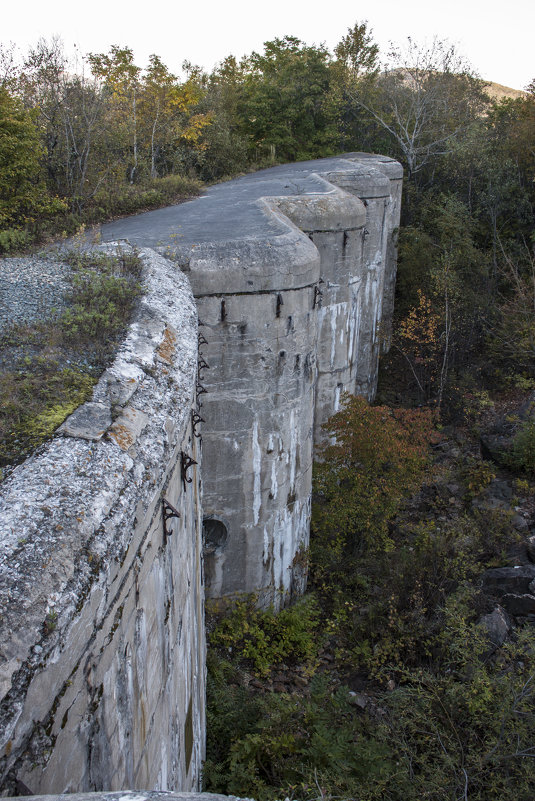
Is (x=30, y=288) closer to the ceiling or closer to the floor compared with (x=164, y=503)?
Result: closer to the ceiling

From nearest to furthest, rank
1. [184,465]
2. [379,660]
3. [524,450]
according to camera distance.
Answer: [184,465]
[379,660]
[524,450]

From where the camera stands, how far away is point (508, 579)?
28.8ft

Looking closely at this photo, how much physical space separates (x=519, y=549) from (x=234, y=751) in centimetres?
597

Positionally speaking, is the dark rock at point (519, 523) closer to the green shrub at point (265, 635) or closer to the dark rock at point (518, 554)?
the dark rock at point (518, 554)

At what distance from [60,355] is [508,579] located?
7752 millimetres

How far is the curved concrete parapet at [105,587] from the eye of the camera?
1798mm

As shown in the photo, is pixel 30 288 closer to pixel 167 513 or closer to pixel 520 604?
pixel 167 513

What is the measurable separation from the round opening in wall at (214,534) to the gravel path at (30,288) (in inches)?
153

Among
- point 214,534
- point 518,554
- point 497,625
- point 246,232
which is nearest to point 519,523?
point 518,554

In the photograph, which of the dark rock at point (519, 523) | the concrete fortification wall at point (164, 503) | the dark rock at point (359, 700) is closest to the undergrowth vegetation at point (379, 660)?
the dark rock at point (359, 700)

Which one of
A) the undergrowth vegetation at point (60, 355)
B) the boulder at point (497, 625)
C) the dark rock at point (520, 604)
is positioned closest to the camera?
the undergrowth vegetation at point (60, 355)

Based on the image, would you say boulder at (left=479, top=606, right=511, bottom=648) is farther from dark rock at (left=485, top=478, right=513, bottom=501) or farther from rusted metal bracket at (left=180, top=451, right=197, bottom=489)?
rusted metal bracket at (left=180, top=451, right=197, bottom=489)

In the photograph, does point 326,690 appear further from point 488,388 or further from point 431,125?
point 431,125

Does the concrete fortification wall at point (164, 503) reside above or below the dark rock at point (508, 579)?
above
